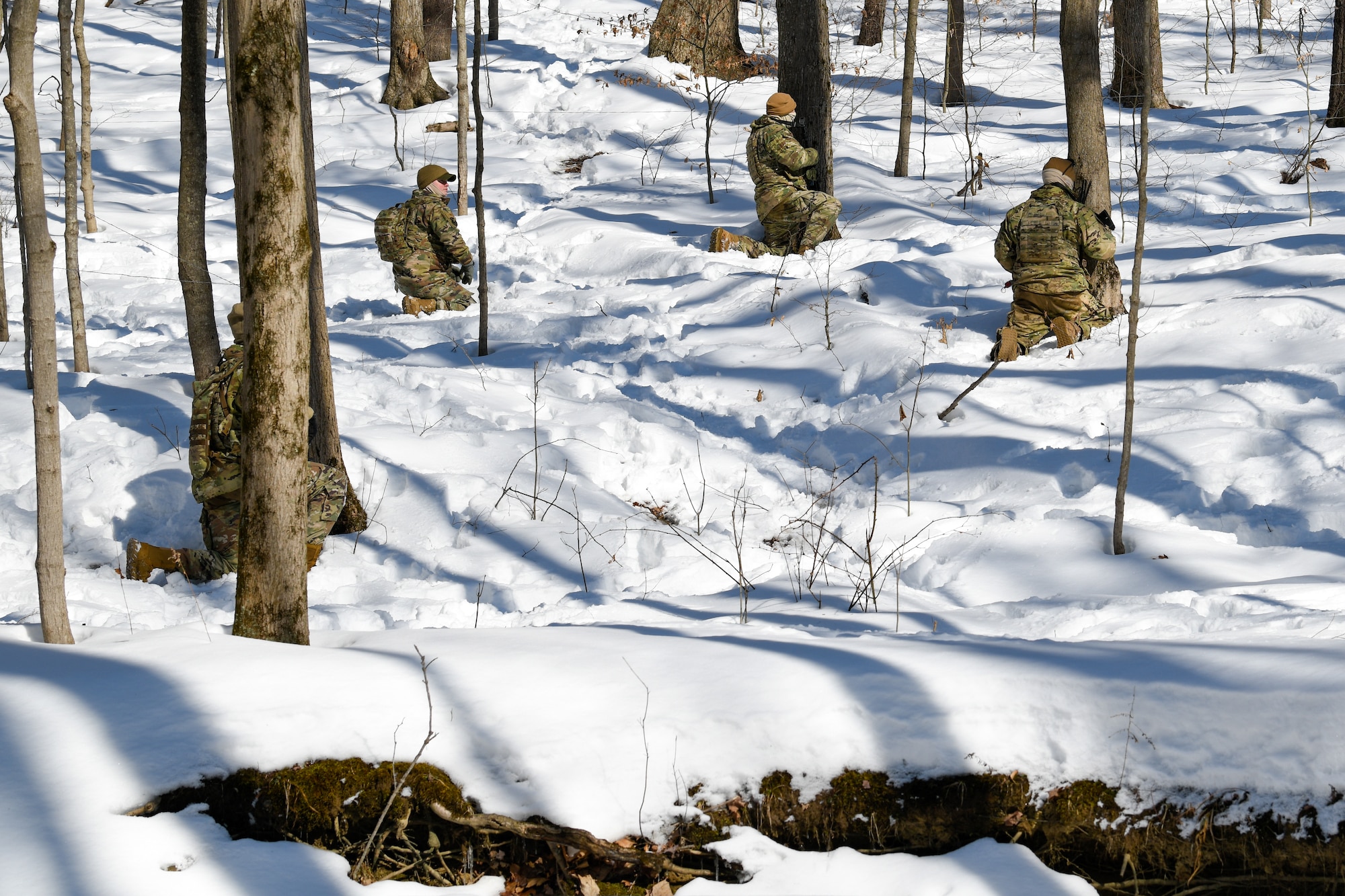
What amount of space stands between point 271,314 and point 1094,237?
224 inches

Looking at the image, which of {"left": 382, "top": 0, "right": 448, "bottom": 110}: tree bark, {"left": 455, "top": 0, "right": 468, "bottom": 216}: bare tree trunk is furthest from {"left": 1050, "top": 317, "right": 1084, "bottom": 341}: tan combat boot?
{"left": 382, "top": 0, "right": 448, "bottom": 110}: tree bark

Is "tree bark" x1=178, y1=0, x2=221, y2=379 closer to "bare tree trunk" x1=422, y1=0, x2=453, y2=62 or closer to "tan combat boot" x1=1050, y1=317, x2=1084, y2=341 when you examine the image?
"tan combat boot" x1=1050, y1=317, x2=1084, y2=341

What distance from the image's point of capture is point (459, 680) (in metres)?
2.43

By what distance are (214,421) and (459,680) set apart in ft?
9.21

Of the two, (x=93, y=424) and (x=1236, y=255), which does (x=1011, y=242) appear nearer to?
(x=1236, y=255)

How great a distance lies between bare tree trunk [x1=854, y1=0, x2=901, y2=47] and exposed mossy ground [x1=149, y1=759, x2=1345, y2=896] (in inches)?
707

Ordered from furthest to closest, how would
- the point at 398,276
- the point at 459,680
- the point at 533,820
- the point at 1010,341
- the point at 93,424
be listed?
the point at 398,276 → the point at 1010,341 → the point at 93,424 → the point at 459,680 → the point at 533,820

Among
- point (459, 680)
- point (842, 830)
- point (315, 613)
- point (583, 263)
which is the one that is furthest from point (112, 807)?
point (583, 263)

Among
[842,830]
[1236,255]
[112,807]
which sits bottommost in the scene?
→ [842,830]

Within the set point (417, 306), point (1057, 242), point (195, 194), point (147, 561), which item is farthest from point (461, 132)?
point (147, 561)

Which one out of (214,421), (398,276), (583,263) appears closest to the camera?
(214,421)

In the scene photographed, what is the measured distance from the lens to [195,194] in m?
5.41

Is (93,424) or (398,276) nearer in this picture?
(93,424)

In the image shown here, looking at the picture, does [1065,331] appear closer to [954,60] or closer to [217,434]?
[217,434]
